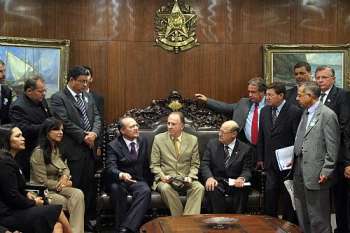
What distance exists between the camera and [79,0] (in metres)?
6.89

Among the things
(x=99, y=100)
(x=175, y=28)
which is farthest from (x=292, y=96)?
(x=99, y=100)

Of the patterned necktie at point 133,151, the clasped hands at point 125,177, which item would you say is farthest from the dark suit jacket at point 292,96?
the clasped hands at point 125,177

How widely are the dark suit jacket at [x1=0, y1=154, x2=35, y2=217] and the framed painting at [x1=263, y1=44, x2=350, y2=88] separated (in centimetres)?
355

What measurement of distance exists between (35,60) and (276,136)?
2.91 metres

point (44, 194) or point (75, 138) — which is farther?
point (75, 138)

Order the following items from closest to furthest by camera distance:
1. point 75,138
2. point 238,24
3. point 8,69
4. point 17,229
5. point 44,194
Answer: point 17,229, point 44,194, point 75,138, point 8,69, point 238,24

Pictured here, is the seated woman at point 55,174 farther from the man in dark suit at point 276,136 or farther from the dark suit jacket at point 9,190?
the man in dark suit at point 276,136

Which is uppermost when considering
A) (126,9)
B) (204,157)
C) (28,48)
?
(126,9)

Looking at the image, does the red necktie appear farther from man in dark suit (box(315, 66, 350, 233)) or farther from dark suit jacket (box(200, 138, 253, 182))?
man in dark suit (box(315, 66, 350, 233))

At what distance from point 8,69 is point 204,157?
2445 millimetres

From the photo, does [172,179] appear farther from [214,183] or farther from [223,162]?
[223,162]

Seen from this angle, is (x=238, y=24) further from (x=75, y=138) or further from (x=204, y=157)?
(x=75, y=138)

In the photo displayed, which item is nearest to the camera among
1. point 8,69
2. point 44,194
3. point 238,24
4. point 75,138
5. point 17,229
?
point 17,229

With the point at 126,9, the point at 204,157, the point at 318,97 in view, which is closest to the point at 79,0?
the point at 126,9
